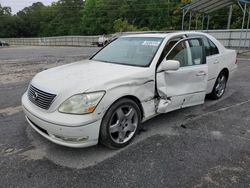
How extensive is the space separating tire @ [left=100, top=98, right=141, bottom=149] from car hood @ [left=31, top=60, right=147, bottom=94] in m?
0.31

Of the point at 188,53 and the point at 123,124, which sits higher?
the point at 188,53

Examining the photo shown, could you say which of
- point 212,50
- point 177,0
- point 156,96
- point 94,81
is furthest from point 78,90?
point 177,0

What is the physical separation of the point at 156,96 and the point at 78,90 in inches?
51.0

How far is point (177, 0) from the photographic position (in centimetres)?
5606

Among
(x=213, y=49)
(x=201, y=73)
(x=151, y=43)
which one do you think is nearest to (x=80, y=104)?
(x=151, y=43)

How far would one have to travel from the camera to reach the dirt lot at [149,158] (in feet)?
8.42

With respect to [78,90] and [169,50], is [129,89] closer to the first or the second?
[78,90]

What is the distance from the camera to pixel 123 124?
10.5 feet

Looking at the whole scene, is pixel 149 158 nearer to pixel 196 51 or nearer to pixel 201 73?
pixel 201 73

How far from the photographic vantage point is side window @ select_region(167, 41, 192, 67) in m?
3.82

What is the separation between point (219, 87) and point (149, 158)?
319cm

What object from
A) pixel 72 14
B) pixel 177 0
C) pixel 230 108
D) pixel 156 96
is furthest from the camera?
pixel 72 14

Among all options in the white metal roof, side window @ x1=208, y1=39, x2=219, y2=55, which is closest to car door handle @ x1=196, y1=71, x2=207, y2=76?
side window @ x1=208, y1=39, x2=219, y2=55

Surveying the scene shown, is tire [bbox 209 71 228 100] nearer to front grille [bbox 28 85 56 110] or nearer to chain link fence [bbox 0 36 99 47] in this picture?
front grille [bbox 28 85 56 110]
